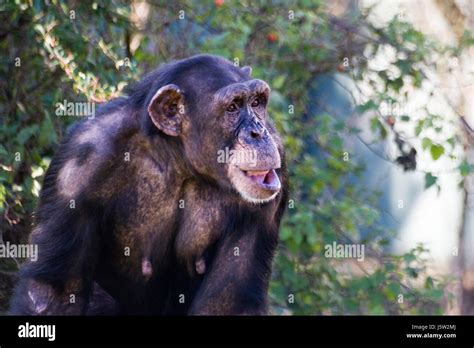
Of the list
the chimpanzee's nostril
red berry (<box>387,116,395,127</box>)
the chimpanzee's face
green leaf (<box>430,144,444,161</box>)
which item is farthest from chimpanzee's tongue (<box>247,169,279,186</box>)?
red berry (<box>387,116,395,127</box>)

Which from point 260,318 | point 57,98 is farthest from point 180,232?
point 57,98

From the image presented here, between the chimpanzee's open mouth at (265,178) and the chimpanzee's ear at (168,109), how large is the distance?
0.55 metres

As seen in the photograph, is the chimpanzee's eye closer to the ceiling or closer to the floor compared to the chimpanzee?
closer to the ceiling

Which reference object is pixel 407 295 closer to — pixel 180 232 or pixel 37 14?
pixel 180 232

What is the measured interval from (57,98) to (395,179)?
6289 millimetres

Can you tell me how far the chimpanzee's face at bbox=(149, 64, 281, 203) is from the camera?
658cm

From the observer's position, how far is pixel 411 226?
44.3ft

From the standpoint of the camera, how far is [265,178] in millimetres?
6613

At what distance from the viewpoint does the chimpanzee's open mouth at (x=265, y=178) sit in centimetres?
654

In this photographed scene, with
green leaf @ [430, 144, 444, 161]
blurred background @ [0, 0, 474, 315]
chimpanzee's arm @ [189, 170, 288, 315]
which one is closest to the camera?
chimpanzee's arm @ [189, 170, 288, 315]

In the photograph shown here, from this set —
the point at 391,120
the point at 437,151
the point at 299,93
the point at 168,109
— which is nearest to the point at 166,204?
the point at 168,109

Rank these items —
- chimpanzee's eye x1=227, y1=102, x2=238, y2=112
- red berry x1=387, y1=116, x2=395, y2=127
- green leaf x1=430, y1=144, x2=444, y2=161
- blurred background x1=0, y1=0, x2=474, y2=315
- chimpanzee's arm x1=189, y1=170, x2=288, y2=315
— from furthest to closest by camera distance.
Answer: red berry x1=387, y1=116, x2=395, y2=127
green leaf x1=430, y1=144, x2=444, y2=161
blurred background x1=0, y1=0, x2=474, y2=315
chimpanzee's eye x1=227, y1=102, x2=238, y2=112
chimpanzee's arm x1=189, y1=170, x2=288, y2=315

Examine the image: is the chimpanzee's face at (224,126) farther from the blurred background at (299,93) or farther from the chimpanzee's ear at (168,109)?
the blurred background at (299,93)

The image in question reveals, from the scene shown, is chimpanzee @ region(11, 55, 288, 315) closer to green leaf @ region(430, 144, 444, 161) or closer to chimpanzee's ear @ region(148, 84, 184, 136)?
chimpanzee's ear @ region(148, 84, 184, 136)
